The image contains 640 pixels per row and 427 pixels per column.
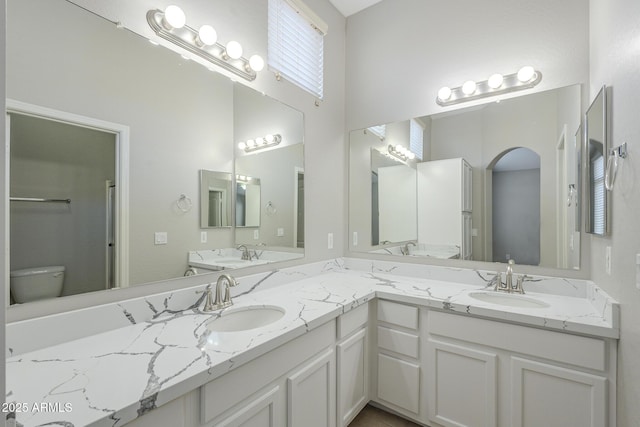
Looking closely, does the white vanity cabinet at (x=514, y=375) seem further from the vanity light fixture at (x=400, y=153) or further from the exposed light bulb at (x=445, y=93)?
the exposed light bulb at (x=445, y=93)

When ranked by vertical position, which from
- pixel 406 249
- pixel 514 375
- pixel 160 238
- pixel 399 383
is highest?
pixel 160 238

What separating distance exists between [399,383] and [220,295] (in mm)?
1211

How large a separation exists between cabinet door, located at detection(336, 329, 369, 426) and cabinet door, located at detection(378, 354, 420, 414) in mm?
100

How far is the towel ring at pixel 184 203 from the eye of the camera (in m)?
1.45

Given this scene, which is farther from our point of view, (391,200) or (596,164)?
(391,200)

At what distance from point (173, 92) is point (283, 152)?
0.82m

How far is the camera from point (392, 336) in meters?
1.83

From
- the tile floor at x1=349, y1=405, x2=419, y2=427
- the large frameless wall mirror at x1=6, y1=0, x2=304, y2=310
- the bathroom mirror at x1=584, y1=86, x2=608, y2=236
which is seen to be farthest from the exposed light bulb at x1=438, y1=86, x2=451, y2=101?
the tile floor at x1=349, y1=405, x2=419, y2=427

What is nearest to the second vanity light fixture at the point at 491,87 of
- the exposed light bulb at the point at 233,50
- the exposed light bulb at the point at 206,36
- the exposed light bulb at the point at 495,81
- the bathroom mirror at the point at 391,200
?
the exposed light bulb at the point at 495,81

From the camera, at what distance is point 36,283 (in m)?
1.04

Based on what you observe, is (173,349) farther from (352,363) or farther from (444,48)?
(444,48)

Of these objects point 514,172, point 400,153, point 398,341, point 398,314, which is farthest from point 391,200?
point 398,341

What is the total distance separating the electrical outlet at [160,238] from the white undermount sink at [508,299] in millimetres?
1728

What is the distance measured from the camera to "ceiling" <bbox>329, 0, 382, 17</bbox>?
2.46 metres
